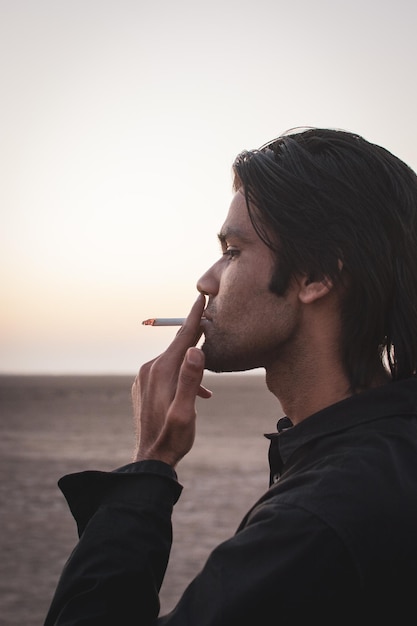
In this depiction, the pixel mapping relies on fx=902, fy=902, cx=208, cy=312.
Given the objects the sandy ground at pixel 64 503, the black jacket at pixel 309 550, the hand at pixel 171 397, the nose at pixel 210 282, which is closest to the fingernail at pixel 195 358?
the hand at pixel 171 397

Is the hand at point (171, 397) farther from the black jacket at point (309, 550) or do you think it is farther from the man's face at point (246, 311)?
the black jacket at point (309, 550)

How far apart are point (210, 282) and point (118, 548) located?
0.84 metres

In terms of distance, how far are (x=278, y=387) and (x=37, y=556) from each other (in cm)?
735

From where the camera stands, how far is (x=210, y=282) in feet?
8.43

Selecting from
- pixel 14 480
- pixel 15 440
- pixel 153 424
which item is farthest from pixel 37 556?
pixel 15 440

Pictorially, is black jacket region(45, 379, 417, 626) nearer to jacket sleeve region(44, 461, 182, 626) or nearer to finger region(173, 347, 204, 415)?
jacket sleeve region(44, 461, 182, 626)

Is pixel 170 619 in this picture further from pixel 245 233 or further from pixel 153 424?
pixel 245 233

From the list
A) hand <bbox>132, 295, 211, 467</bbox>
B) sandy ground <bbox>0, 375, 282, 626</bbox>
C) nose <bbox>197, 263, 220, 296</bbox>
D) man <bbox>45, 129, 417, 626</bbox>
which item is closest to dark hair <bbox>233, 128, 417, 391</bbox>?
man <bbox>45, 129, 417, 626</bbox>

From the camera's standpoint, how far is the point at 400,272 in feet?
7.95

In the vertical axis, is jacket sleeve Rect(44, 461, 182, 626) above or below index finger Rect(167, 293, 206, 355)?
below

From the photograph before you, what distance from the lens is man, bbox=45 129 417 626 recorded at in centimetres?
175

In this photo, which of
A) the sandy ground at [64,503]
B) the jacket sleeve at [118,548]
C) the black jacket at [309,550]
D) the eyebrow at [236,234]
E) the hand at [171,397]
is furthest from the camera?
the sandy ground at [64,503]

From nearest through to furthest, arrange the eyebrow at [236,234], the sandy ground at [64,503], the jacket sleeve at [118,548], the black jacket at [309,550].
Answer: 1. the black jacket at [309,550]
2. the jacket sleeve at [118,548]
3. the eyebrow at [236,234]
4. the sandy ground at [64,503]

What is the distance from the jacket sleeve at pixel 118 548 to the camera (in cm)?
198
